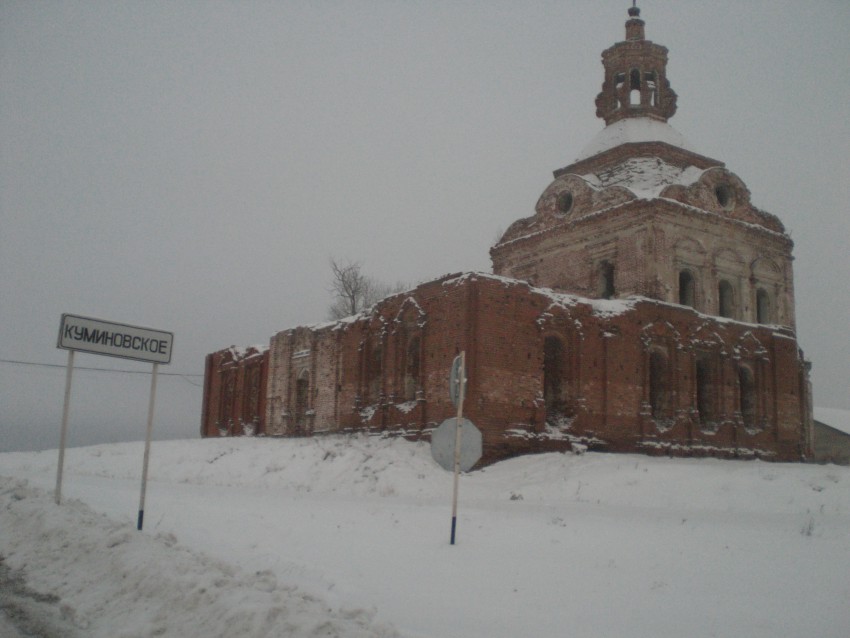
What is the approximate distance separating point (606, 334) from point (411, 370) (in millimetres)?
6272

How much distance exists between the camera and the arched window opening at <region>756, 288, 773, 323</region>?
31828 millimetres

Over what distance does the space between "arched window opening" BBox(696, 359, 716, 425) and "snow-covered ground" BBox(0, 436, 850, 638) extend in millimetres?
11420

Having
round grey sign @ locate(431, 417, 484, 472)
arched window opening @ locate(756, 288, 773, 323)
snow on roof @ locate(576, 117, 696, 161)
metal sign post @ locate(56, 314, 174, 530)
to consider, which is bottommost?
round grey sign @ locate(431, 417, 484, 472)

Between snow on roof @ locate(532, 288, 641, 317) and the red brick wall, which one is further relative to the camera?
snow on roof @ locate(532, 288, 641, 317)

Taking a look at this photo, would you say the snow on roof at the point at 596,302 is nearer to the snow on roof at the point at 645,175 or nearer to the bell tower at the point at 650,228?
the bell tower at the point at 650,228

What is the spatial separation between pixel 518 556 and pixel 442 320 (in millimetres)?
13588

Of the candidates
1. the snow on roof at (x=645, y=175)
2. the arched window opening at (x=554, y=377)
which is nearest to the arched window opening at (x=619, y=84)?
the snow on roof at (x=645, y=175)

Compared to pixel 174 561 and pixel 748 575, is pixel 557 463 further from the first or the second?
pixel 174 561

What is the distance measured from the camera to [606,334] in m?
24.0

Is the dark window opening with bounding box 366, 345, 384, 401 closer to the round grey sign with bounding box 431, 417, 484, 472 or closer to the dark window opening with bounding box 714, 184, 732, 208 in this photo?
the dark window opening with bounding box 714, 184, 732, 208

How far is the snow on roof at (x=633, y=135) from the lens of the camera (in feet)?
105

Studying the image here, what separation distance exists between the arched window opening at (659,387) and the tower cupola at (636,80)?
13255 mm

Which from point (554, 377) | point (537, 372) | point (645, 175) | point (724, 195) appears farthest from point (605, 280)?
point (537, 372)

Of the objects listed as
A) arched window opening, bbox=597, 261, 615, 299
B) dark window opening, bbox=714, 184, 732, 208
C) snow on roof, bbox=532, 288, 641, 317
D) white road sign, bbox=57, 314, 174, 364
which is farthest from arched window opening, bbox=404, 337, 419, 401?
dark window opening, bbox=714, 184, 732, 208
